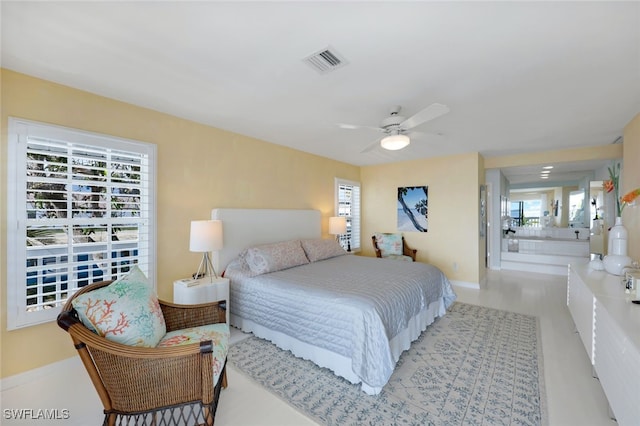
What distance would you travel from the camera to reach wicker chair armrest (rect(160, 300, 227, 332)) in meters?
2.02

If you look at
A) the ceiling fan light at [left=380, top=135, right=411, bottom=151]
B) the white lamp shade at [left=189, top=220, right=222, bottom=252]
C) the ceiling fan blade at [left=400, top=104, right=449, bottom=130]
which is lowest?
the white lamp shade at [left=189, top=220, right=222, bottom=252]

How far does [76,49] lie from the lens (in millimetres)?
1850

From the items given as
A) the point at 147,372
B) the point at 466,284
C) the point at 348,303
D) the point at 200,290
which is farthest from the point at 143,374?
the point at 466,284

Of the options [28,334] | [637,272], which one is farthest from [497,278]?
[28,334]

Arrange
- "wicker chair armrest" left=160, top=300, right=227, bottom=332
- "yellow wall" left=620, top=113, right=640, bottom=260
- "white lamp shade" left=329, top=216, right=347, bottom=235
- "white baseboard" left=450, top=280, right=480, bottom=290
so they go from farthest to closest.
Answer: "white lamp shade" left=329, top=216, right=347, bottom=235 → "white baseboard" left=450, top=280, right=480, bottom=290 → "yellow wall" left=620, top=113, right=640, bottom=260 → "wicker chair armrest" left=160, top=300, right=227, bottom=332

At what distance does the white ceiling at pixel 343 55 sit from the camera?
1.50 metres

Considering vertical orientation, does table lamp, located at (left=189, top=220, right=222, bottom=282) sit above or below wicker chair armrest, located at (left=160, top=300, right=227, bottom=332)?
above

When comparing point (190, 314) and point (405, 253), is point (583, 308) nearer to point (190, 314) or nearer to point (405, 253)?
point (405, 253)

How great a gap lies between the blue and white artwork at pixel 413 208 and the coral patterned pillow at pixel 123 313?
477 cm

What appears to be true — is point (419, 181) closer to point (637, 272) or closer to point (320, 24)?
point (637, 272)

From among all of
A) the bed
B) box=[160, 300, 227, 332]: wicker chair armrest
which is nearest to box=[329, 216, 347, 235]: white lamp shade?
the bed

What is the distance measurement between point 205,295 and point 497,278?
5.67 metres

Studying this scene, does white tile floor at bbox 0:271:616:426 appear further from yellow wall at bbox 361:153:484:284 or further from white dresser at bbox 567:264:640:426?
yellow wall at bbox 361:153:484:284

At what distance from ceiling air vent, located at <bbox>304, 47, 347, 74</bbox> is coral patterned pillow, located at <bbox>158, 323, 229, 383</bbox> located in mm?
2032
